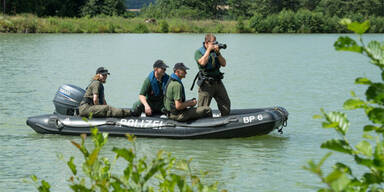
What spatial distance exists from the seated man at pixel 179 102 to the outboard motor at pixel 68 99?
4.57ft

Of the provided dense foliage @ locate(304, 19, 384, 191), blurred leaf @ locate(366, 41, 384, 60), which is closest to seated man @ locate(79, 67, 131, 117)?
dense foliage @ locate(304, 19, 384, 191)

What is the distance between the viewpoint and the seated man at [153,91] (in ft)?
28.8

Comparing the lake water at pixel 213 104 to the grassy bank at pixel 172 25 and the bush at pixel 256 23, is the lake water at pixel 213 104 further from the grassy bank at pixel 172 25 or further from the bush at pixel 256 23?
the bush at pixel 256 23

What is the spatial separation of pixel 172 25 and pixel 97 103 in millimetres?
38868

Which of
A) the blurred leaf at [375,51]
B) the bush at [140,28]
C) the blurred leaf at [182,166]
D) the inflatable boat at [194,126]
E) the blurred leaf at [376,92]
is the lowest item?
the bush at [140,28]

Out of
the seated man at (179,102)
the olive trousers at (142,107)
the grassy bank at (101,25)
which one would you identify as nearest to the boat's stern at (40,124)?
the olive trousers at (142,107)

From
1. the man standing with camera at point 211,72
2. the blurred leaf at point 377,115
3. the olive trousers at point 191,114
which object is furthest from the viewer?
the olive trousers at point 191,114

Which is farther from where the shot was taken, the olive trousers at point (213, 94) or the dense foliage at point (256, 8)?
the dense foliage at point (256, 8)

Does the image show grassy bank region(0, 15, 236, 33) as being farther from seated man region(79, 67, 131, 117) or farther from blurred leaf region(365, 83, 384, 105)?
blurred leaf region(365, 83, 384, 105)

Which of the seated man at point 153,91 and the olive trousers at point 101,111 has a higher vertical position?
the seated man at point 153,91

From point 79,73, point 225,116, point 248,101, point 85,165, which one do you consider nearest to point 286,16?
point 79,73

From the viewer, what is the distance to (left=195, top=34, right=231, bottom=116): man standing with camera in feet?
27.9

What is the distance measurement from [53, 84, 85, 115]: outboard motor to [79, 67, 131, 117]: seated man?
0.84 feet

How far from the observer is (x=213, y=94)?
8.95 meters
